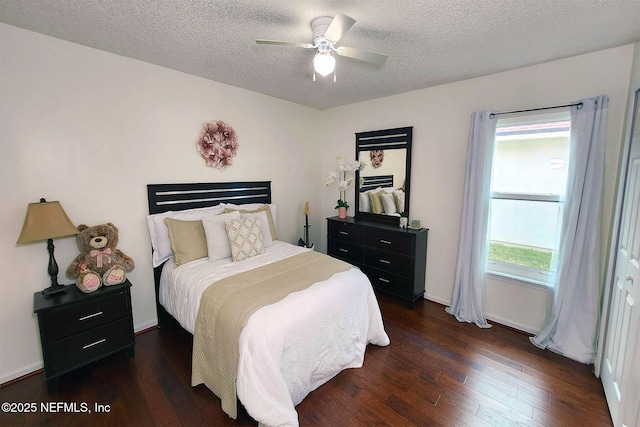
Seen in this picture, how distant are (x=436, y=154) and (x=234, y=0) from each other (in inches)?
96.7

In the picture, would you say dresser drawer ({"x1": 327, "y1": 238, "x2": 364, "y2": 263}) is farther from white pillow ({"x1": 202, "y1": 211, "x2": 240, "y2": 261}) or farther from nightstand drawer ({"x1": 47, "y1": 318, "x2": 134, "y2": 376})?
nightstand drawer ({"x1": 47, "y1": 318, "x2": 134, "y2": 376})

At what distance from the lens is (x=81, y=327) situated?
2.01 m

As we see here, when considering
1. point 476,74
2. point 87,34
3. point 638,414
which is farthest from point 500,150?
point 87,34

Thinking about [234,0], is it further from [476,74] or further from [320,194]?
[320,194]

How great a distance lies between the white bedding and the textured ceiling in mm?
1783

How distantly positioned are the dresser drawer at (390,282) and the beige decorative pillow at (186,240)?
1949 mm

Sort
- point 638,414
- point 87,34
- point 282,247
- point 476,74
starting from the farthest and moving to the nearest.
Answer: point 282,247 → point 476,74 → point 87,34 → point 638,414

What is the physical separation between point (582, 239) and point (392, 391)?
1.93m

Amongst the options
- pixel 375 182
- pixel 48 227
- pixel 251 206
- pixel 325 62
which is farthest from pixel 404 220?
pixel 48 227

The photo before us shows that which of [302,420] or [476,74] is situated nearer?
[302,420]

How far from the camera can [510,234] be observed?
2.76 metres

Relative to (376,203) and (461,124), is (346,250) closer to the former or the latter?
(376,203)

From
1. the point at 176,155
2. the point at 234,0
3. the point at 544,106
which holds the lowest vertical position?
the point at 176,155

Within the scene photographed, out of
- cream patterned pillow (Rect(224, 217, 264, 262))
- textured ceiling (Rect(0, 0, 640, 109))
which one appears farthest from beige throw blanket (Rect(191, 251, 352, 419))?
textured ceiling (Rect(0, 0, 640, 109))
